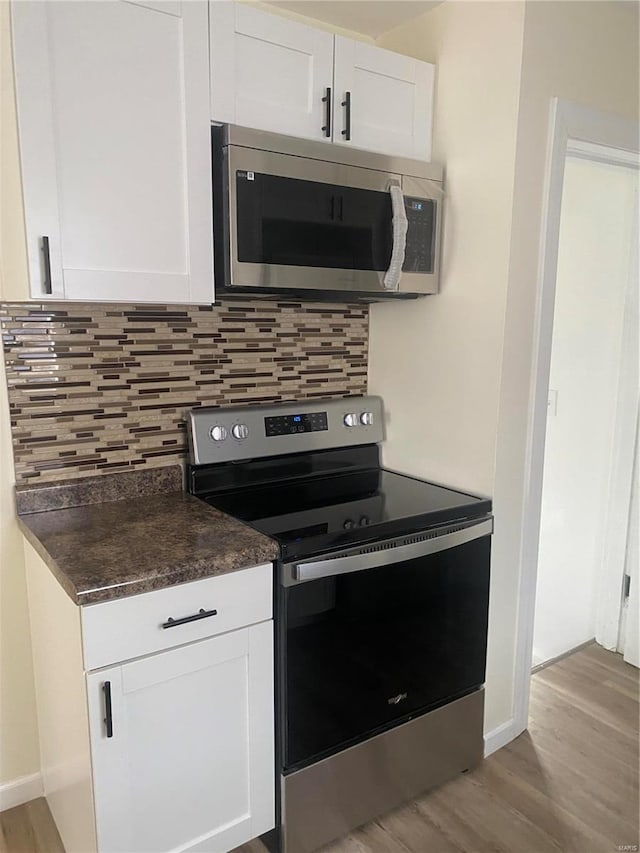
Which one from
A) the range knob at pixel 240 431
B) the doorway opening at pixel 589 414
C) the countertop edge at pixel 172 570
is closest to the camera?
the countertop edge at pixel 172 570

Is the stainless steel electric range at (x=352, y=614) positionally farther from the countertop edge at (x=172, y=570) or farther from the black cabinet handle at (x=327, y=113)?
the black cabinet handle at (x=327, y=113)

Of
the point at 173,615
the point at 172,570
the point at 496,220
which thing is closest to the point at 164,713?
the point at 173,615

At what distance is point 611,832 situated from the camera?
70.5 inches

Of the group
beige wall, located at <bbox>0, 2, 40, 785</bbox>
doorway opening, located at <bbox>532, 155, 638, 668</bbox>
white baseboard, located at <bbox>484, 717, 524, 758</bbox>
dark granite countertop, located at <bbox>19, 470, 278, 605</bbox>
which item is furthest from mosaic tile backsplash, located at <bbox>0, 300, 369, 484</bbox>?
white baseboard, located at <bbox>484, 717, 524, 758</bbox>

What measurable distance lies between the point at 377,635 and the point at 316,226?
1.12 metres

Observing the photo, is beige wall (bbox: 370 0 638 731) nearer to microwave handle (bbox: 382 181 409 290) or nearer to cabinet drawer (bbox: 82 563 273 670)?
microwave handle (bbox: 382 181 409 290)

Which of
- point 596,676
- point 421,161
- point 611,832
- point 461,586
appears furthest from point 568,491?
point 421,161

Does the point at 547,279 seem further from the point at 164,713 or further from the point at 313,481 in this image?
the point at 164,713

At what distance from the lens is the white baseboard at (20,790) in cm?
186

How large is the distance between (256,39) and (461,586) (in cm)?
159

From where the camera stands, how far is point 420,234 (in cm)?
191

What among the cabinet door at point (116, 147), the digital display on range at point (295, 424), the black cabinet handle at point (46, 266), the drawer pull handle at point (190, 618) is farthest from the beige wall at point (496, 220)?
the black cabinet handle at point (46, 266)

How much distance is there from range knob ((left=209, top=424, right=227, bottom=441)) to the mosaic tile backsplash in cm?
10

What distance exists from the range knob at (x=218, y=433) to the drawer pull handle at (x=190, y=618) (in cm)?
64
